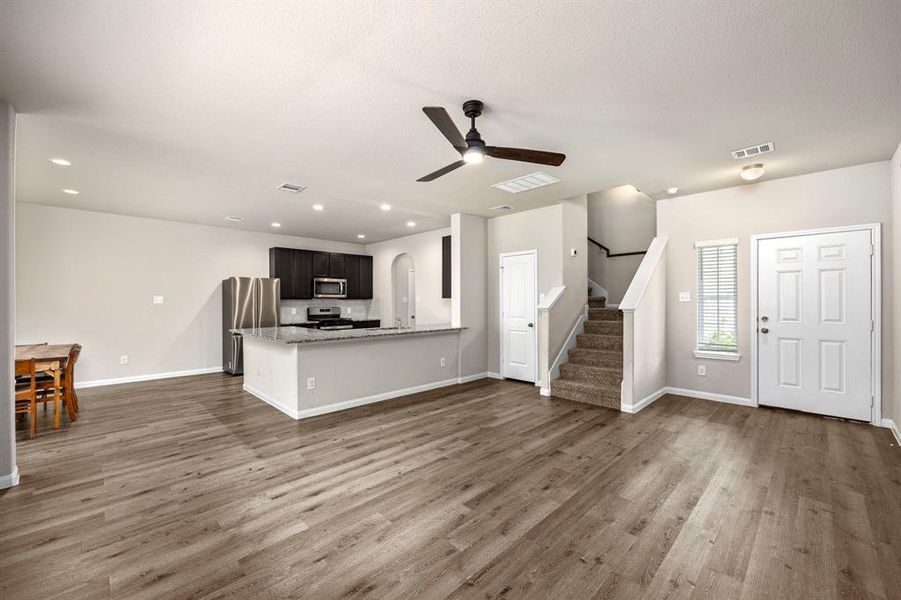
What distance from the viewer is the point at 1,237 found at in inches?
102

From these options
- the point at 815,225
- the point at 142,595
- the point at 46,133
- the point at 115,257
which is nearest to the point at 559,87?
the point at 142,595

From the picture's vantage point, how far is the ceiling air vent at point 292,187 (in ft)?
14.9

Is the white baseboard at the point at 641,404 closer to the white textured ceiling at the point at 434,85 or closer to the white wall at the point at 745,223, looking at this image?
the white wall at the point at 745,223

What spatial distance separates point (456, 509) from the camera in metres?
2.42

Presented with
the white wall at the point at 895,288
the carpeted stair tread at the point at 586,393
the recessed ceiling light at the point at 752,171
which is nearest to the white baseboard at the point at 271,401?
the carpeted stair tread at the point at 586,393

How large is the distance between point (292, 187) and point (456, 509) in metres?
3.97

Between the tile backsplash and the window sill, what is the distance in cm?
630

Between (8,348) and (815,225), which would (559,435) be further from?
(8,348)

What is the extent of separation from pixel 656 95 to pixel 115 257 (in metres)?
7.43

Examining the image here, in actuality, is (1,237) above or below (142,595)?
above

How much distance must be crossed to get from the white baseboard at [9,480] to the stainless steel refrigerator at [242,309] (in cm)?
380

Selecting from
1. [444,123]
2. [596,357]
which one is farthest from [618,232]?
[444,123]

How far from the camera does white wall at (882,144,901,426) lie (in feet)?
11.6

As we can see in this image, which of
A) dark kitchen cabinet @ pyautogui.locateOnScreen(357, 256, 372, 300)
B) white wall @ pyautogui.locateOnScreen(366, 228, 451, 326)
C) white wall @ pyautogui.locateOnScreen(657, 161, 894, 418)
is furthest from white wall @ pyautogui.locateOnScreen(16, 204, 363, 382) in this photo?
white wall @ pyautogui.locateOnScreen(657, 161, 894, 418)
